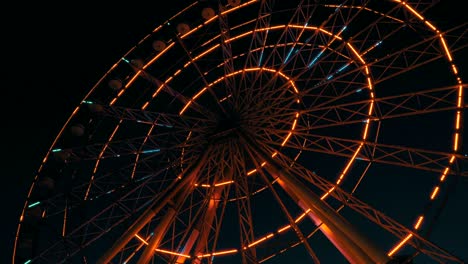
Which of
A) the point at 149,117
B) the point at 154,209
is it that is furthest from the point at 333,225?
the point at 149,117

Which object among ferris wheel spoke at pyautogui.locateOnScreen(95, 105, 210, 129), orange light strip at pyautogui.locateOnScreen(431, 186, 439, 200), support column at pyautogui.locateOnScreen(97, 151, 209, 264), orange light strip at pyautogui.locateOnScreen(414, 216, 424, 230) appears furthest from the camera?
ferris wheel spoke at pyautogui.locateOnScreen(95, 105, 210, 129)

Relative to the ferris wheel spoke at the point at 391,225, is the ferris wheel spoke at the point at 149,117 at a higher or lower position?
higher

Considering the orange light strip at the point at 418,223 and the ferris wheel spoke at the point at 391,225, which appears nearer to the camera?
the ferris wheel spoke at the point at 391,225

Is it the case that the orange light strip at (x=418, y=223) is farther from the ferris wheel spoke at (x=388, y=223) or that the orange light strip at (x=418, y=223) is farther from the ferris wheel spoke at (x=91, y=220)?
the ferris wheel spoke at (x=91, y=220)

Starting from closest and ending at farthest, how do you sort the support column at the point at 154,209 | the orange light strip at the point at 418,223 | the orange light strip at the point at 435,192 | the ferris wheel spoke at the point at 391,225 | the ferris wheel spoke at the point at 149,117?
the ferris wheel spoke at the point at 391,225 < the orange light strip at the point at 418,223 < the orange light strip at the point at 435,192 < the support column at the point at 154,209 < the ferris wheel spoke at the point at 149,117

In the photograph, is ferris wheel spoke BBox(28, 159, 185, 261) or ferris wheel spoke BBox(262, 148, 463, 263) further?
ferris wheel spoke BBox(28, 159, 185, 261)

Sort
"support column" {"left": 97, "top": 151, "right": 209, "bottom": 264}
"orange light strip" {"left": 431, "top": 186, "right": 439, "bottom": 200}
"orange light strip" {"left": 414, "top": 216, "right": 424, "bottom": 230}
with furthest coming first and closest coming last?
1. "support column" {"left": 97, "top": 151, "right": 209, "bottom": 264}
2. "orange light strip" {"left": 431, "top": 186, "right": 439, "bottom": 200}
3. "orange light strip" {"left": 414, "top": 216, "right": 424, "bottom": 230}

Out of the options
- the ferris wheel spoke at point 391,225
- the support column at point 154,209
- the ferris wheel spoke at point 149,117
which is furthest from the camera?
the ferris wheel spoke at point 149,117

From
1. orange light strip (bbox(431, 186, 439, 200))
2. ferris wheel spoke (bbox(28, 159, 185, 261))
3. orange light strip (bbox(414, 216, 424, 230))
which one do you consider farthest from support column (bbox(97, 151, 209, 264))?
orange light strip (bbox(431, 186, 439, 200))

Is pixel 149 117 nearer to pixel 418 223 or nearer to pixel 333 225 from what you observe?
pixel 333 225

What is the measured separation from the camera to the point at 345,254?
34.3 feet

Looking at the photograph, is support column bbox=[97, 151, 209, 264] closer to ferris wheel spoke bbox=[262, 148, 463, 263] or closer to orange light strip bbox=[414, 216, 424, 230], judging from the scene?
ferris wheel spoke bbox=[262, 148, 463, 263]

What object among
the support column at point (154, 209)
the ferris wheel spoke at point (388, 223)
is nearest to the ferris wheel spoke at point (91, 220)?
the support column at point (154, 209)

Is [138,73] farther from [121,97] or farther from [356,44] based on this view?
[356,44]
